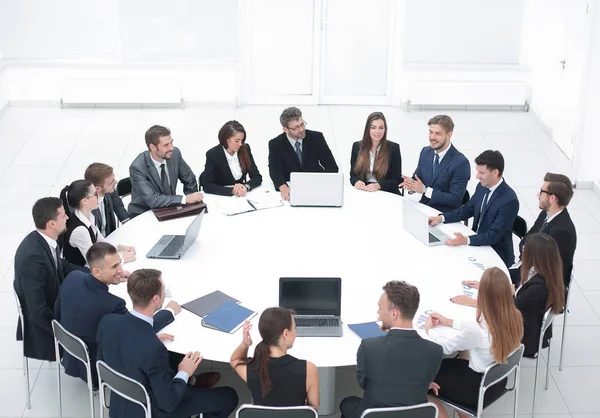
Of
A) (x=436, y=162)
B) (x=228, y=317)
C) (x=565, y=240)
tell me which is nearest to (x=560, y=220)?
(x=565, y=240)

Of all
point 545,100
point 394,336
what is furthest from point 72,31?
point 394,336

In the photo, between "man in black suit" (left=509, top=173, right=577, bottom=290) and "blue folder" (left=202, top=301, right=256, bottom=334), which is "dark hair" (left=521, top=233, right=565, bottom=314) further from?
"blue folder" (left=202, top=301, right=256, bottom=334)

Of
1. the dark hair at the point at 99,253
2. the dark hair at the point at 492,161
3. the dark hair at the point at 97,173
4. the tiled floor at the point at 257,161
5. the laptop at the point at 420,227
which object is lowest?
the tiled floor at the point at 257,161

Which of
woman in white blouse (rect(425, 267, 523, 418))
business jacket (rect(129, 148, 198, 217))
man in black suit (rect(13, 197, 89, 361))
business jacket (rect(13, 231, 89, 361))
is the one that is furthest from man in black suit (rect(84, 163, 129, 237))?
woman in white blouse (rect(425, 267, 523, 418))

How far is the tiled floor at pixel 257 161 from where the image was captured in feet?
18.0

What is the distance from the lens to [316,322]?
476 centimetres

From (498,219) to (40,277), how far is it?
3.05 m

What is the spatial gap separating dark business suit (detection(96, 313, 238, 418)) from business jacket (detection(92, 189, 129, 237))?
5.57 feet

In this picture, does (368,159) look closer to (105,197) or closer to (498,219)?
(498,219)

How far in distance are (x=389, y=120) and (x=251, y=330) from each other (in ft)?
21.4

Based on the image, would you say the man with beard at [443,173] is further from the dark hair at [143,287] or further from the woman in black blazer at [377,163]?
Result: the dark hair at [143,287]

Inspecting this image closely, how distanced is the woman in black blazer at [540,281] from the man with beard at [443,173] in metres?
1.69

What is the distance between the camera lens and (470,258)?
5.59 meters

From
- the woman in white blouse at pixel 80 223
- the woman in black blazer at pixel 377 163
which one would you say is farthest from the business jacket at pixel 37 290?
the woman in black blazer at pixel 377 163
